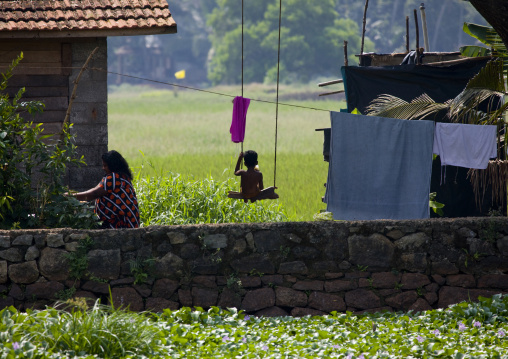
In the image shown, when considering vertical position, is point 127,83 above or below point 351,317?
above

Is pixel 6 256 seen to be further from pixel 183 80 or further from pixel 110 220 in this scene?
pixel 183 80

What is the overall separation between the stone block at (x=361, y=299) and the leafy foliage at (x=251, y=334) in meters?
0.15

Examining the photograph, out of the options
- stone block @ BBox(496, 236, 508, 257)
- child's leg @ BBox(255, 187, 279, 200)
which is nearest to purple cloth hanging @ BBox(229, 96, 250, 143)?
child's leg @ BBox(255, 187, 279, 200)

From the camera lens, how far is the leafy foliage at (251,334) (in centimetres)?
541

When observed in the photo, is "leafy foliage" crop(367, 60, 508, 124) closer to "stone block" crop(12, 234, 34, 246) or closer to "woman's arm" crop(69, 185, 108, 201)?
"woman's arm" crop(69, 185, 108, 201)

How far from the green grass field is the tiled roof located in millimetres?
1624

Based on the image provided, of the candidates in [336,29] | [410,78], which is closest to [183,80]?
[336,29]

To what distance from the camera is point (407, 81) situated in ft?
32.7

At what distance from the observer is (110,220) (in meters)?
7.64

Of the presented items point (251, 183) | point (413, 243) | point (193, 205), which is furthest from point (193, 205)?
point (413, 243)

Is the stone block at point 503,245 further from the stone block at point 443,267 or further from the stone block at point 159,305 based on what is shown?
the stone block at point 159,305

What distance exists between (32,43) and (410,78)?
478 cm

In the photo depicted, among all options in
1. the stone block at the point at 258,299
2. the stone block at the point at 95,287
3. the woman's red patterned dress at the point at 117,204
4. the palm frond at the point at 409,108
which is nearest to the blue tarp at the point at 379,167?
the palm frond at the point at 409,108

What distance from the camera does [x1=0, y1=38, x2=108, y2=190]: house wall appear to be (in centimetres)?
933
